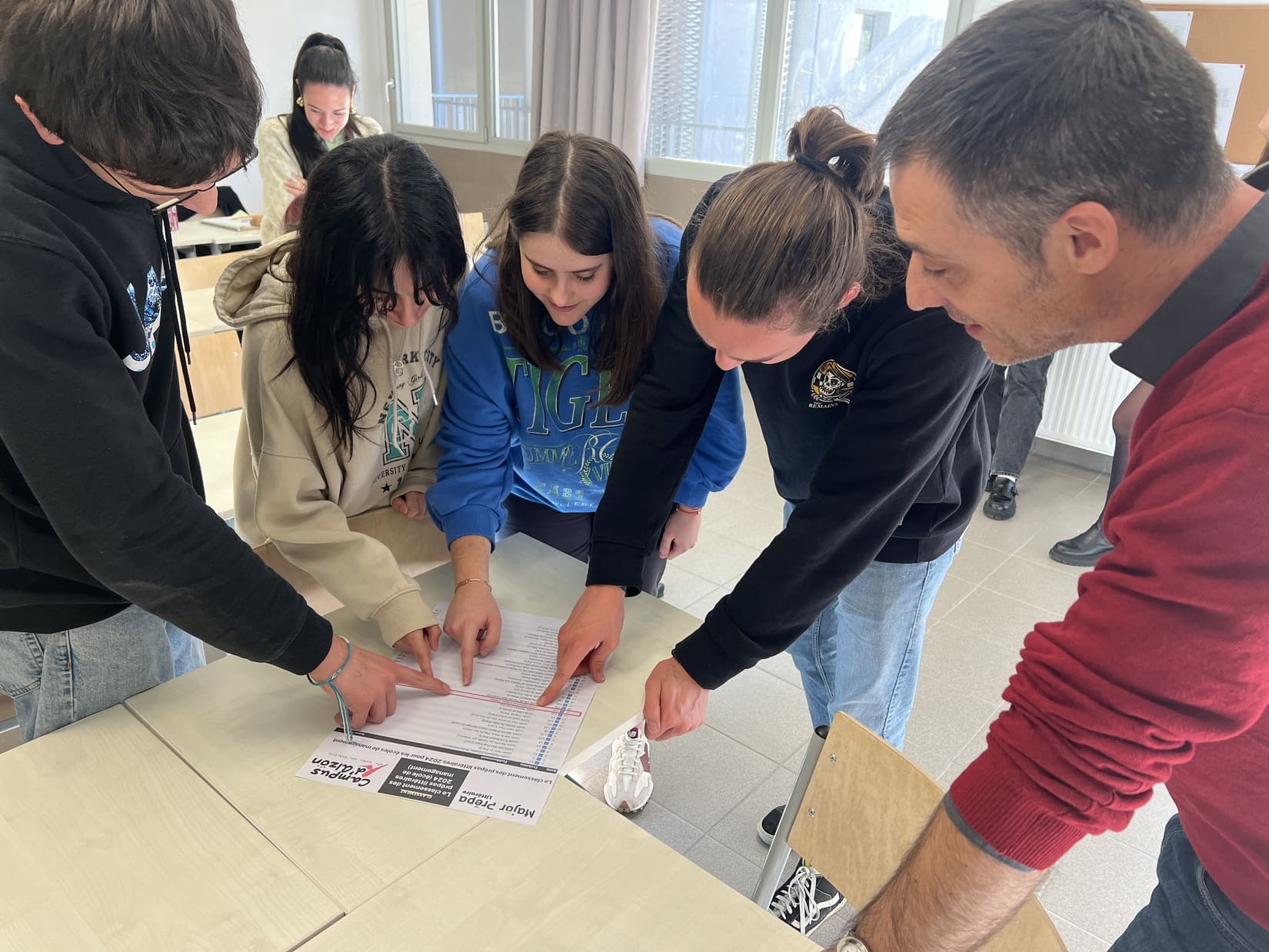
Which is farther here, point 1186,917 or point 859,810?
point 859,810

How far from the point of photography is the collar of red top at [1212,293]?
0.60 m

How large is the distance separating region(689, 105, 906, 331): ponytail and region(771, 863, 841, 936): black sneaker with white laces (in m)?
1.00

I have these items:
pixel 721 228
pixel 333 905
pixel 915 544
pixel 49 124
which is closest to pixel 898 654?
pixel 915 544

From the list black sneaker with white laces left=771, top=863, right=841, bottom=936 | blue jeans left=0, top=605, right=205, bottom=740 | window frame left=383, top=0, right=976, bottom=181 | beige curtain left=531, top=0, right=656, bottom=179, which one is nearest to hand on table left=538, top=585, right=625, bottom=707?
blue jeans left=0, top=605, right=205, bottom=740

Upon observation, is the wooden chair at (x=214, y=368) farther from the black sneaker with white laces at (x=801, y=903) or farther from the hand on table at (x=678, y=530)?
the black sneaker with white laces at (x=801, y=903)

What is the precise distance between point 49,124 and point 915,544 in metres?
1.14

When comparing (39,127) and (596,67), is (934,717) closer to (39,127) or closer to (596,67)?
(39,127)

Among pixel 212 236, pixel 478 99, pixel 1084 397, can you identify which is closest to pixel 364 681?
pixel 1084 397

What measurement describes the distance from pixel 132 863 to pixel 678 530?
992 millimetres

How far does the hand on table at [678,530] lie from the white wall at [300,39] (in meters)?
4.51

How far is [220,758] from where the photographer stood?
0.95 m

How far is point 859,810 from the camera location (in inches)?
36.5

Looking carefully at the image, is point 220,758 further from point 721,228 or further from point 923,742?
point 923,742

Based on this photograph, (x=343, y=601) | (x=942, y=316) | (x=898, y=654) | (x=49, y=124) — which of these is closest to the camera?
(x=49, y=124)
